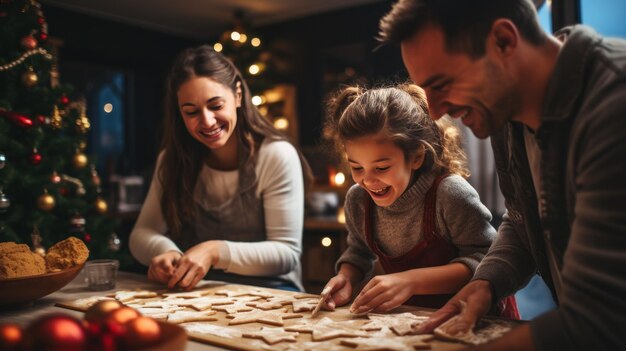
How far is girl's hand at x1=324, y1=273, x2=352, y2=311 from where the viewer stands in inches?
54.7

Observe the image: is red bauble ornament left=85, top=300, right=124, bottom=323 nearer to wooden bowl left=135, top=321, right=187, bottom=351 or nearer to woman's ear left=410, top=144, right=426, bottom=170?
wooden bowl left=135, top=321, right=187, bottom=351

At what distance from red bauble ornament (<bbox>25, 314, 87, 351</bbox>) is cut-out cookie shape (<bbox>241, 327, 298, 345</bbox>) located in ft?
1.33

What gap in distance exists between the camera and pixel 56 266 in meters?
1.49

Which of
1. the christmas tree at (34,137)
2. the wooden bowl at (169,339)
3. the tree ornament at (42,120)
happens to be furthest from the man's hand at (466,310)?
the tree ornament at (42,120)

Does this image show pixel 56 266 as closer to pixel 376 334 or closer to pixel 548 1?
pixel 376 334

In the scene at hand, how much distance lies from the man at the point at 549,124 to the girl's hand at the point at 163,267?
34.9 inches

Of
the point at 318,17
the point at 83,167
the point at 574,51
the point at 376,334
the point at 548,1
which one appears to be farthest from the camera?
the point at 318,17

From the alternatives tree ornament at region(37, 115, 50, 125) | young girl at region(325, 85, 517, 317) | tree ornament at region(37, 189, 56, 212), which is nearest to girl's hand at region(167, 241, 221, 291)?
young girl at region(325, 85, 517, 317)

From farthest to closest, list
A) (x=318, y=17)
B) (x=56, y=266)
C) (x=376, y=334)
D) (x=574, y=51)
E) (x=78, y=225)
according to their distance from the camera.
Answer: (x=318, y=17), (x=78, y=225), (x=56, y=266), (x=376, y=334), (x=574, y=51)

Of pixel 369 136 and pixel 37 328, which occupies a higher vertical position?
pixel 369 136

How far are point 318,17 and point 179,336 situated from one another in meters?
5.30

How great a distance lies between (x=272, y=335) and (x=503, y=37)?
2.45 feet

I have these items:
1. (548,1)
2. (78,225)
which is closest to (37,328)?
(78,225)

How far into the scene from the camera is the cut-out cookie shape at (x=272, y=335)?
1.10 metres
